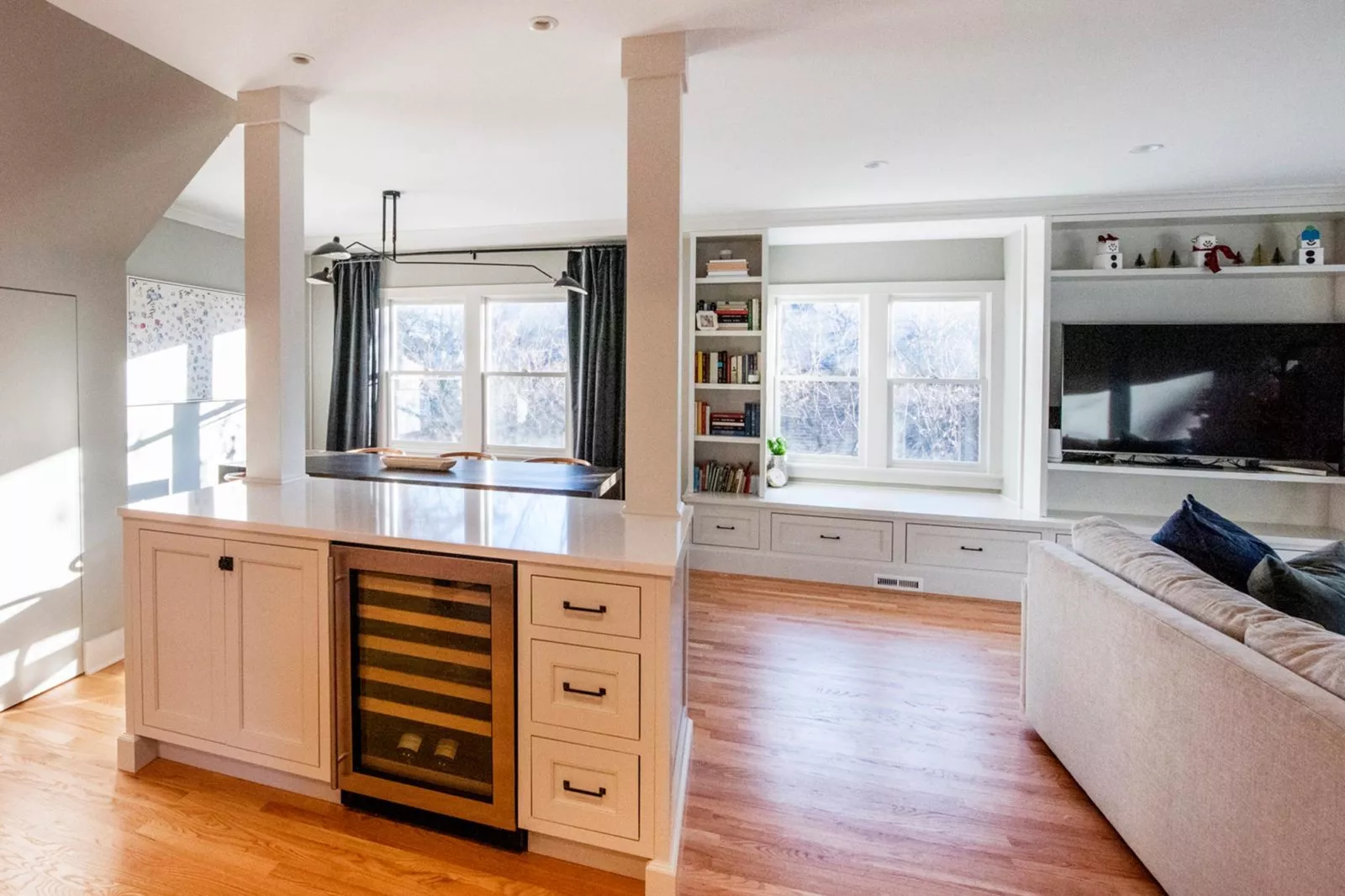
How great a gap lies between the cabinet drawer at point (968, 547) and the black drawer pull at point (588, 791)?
2.84 meters

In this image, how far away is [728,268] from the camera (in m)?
4.18

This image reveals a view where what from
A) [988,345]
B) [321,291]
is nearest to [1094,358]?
[988,345]

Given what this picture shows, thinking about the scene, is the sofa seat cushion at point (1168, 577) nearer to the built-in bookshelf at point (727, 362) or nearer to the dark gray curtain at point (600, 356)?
the built-in bookshelf at point (727, 362)

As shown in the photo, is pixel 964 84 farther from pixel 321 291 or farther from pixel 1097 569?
pixel 321 291

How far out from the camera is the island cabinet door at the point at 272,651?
1.77m

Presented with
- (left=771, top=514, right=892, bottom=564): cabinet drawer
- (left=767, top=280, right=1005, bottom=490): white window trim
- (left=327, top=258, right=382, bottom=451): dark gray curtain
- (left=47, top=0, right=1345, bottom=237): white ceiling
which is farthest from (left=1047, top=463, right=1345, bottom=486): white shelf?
(left=327, top=258, right=382, bottom=451): dark gray curtain

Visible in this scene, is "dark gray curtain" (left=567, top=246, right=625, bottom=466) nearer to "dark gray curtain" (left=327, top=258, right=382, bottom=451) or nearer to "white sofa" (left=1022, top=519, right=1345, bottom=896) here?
"dark gray curtain" (left=327, top=258, right=382, bottom=451)

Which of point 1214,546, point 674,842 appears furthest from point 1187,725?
point 674,842

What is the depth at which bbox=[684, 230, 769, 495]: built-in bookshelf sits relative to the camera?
4.18 meters

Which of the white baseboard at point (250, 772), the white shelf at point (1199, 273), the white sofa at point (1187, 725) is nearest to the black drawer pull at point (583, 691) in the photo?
the white baseboard at point (250, 772)

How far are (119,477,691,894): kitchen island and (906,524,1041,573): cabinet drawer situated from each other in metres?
2.30

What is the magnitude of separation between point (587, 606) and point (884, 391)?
353 centimetres

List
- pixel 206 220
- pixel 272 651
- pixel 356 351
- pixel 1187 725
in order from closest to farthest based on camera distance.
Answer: pixel 1187 725, pixel 272 651, pixel 206 220, pixel 356 351

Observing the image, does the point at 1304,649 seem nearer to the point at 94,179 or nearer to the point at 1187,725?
the point at 1187,725
